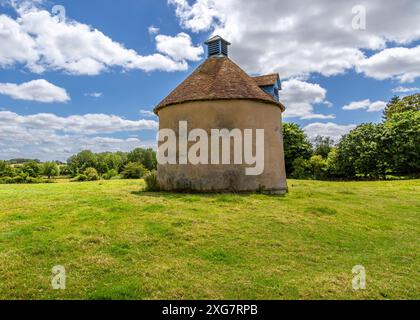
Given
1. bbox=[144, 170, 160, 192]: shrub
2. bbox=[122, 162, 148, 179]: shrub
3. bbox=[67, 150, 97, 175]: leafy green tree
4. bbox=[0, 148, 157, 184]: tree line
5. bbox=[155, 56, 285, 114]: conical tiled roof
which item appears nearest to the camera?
bbox=[155, 56, 285, 114]: conical tiled roof

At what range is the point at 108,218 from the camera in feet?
29.7

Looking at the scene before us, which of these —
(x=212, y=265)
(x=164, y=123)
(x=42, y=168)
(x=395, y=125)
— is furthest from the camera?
(x=42, y=168)

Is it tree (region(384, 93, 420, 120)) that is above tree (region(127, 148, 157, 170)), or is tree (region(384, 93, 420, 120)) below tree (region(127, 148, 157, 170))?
above

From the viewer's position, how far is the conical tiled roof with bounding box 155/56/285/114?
1425 cm

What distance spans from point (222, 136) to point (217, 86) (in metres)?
2.56

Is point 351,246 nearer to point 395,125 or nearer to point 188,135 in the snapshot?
point 188,135

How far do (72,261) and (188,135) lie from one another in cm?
922

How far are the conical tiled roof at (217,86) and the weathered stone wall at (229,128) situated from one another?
0.27 meters

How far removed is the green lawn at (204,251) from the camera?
4871 millimetres

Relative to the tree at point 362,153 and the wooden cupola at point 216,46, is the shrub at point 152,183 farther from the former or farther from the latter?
the tree at point 362,153

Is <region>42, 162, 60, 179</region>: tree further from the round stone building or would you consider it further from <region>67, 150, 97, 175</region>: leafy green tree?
the round stone building

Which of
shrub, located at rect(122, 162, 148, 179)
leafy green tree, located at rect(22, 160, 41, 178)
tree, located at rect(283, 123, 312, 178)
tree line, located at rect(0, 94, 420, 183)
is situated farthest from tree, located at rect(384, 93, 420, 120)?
leafy green tree, located at rect(22, 160, 41, 178)

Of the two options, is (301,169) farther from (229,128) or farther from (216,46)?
(229,128)
